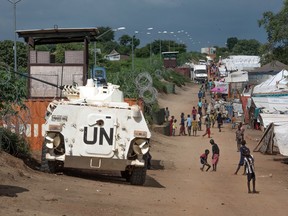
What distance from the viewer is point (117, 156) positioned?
56.4 ft

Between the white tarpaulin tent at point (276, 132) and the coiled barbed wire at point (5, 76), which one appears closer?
the coiled barbed wire at point (5, 76)

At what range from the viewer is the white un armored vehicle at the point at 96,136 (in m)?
17.1

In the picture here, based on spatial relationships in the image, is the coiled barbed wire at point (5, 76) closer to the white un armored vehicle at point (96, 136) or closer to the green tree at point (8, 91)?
the green tree at point (8, 91)

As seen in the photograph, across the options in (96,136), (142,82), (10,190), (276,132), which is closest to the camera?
(10,190)

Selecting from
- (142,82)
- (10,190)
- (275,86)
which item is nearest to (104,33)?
(142,82)

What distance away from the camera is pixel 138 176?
60.4 ft

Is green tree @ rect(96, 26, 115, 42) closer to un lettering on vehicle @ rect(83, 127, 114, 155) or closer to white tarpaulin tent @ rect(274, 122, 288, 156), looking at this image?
white tarpaulin tent @ rect(274, 122, 288, 156)

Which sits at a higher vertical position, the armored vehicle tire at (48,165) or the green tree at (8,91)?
the green tree at (8,91)

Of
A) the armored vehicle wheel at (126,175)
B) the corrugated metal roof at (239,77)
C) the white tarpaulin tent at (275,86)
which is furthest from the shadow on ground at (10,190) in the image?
the corrugated metal roof at (239,77)

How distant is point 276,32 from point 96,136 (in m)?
27.7

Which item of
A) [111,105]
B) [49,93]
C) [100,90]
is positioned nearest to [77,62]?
[49,93]

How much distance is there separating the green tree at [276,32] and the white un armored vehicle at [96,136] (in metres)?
26.7

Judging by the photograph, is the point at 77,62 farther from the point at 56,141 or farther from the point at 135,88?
the point at 135,88

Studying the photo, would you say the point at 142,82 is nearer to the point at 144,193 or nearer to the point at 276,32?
the point at 276,32
